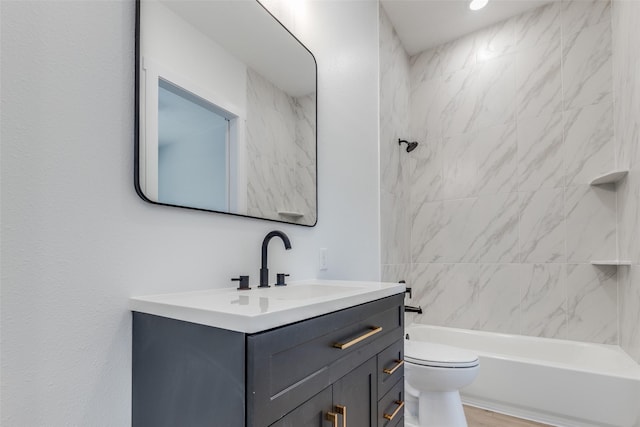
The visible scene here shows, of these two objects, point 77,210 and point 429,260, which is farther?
point 429,260

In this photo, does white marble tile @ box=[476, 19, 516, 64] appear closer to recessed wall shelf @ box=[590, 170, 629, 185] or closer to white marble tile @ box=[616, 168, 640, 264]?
recessed wall shelf @ box=[590, 170, 629, 185]

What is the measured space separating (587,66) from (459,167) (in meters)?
1.11

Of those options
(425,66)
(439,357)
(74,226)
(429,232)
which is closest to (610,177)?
(429,232)

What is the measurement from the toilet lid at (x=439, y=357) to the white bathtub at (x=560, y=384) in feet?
1.58

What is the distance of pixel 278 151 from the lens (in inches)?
60.4

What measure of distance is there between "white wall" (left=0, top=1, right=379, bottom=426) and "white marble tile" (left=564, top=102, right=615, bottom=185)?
105 inches

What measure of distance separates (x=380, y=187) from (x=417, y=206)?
0.92 meters

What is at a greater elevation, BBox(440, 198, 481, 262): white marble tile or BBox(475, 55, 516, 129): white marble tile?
BBox(475, 55, 516, 129): white marble tile

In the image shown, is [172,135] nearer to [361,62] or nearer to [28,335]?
[28,335]

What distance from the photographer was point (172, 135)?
1047 millimetres

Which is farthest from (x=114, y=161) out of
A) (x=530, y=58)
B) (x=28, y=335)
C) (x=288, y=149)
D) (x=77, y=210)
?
(x=530, y=58)

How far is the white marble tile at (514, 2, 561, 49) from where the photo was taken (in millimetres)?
2639

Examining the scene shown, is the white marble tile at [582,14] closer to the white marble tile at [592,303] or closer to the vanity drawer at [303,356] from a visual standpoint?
the white marble tile at [592,303]

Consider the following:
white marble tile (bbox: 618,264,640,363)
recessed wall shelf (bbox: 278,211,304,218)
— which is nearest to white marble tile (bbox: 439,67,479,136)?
white marble tile (bbox: 618,264,640,363)
